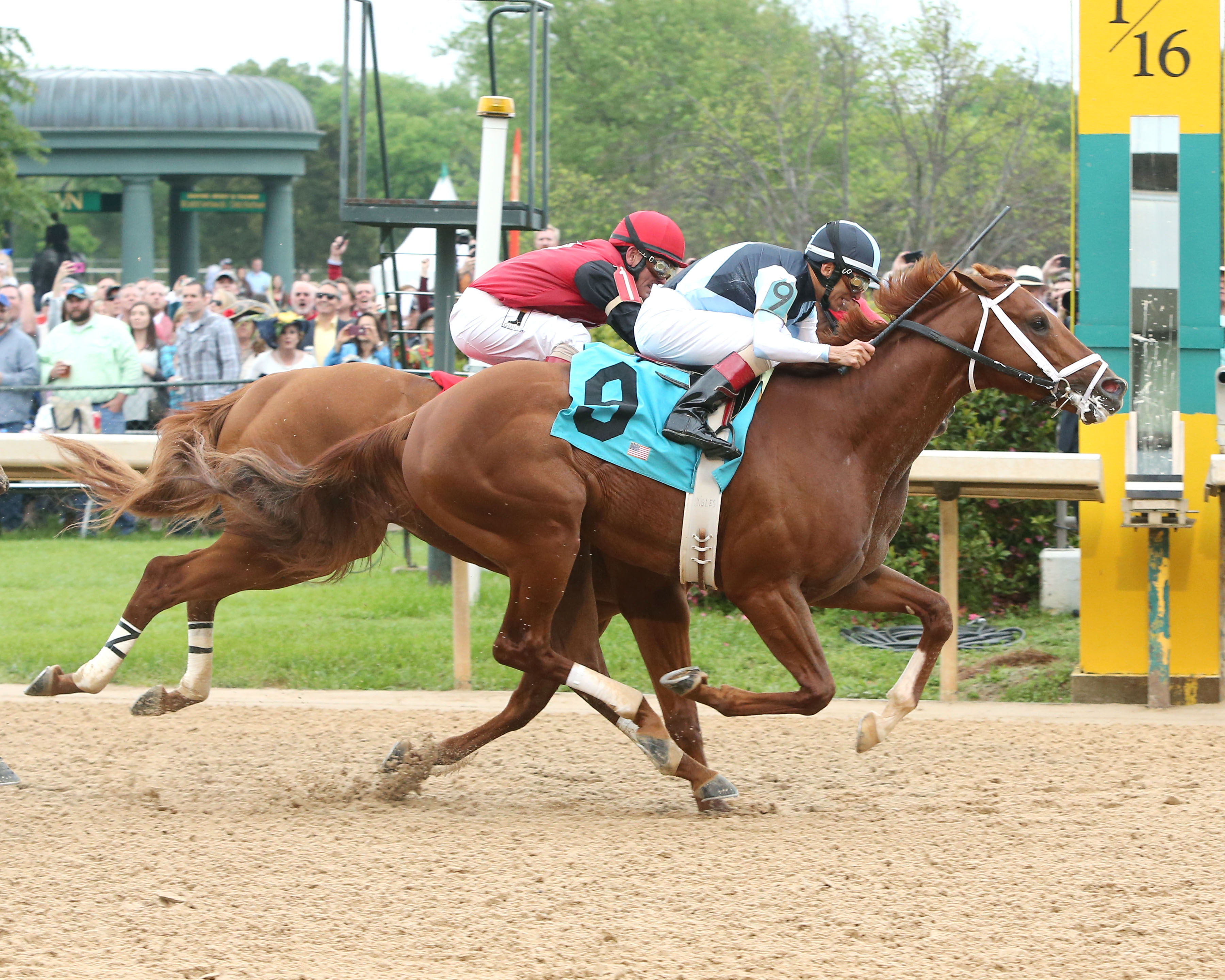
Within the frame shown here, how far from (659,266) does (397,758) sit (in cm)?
186

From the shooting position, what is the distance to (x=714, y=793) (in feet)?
14.7

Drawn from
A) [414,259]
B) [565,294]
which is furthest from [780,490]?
[414,259]

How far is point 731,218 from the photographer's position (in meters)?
16.1

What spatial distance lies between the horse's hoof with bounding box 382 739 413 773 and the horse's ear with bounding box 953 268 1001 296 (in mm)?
2268

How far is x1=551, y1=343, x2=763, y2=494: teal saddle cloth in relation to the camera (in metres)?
4.27

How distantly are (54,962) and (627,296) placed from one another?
2.68m

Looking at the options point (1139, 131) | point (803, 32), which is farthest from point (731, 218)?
point (1139, 131)

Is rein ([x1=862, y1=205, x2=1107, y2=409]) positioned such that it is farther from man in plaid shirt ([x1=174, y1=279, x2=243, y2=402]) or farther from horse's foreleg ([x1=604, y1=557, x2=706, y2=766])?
man in plaid shirt ([x1=174, y1=279, x2=243, y2=402])

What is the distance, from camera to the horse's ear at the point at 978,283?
434 cm

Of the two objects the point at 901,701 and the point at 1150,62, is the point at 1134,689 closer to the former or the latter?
the point at 901,701

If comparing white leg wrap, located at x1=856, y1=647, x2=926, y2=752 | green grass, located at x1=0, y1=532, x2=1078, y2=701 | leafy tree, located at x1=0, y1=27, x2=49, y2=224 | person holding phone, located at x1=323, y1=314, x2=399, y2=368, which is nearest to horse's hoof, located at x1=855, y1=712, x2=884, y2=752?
white leg wrap, located at x1=856, y1=647, x2=926, y2=752

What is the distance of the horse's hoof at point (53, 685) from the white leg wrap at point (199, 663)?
369 mm

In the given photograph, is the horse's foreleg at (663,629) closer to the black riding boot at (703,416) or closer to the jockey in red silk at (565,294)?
the black riding boot at (703,416)

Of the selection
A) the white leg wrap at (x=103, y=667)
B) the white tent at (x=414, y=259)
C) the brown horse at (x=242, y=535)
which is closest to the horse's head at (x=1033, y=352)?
the brown horse at (x=242, y=535)
